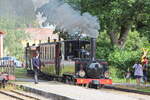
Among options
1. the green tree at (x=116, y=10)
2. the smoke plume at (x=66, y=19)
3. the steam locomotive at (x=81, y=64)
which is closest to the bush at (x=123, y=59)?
the green tree at (x=116, y=10)

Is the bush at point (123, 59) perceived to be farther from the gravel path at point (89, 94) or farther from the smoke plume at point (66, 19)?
the gravel path at point (89, 94)

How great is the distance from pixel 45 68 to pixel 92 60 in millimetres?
6668

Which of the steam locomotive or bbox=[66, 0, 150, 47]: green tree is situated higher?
bbox=[66, 0, 150, 47]: green tree

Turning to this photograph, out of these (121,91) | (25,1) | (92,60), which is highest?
(25,1)

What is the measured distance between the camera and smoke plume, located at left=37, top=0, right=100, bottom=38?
27281 millimetres

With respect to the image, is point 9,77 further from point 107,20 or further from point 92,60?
point 107,20

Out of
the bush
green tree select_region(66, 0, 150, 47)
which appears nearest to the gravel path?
green tree select_region(66, 0, 150, 47)

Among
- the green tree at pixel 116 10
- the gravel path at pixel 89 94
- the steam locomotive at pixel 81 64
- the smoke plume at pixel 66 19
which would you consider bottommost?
the gravel path at pixel 89 94

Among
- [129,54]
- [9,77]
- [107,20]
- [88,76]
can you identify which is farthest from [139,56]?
[9,77]

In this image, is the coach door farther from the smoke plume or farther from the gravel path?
the gravel path

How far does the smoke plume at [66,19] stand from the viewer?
89.5 feet

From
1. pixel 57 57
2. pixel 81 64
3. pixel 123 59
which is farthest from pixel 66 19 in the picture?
pixel 123 59

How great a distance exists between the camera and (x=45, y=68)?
30.1 m

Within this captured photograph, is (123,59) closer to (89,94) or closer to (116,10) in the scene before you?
(116,10)
